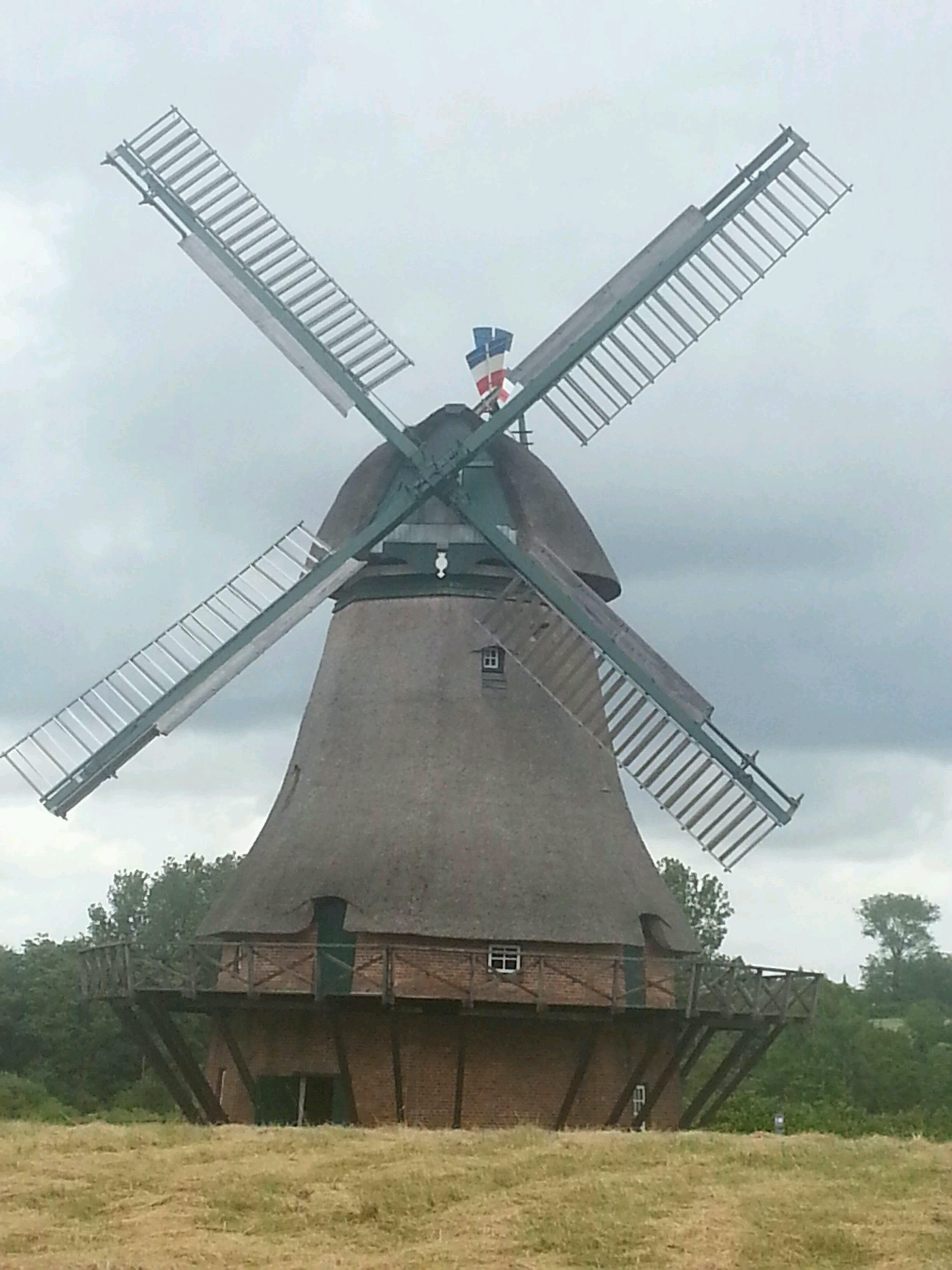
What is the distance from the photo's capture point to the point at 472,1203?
42.9 ft

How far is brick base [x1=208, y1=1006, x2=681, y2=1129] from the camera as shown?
19.7m

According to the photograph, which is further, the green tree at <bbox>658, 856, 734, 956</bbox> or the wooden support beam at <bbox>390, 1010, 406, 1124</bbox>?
the green tree at <bbox>658, 856, 734, 956</bbox>

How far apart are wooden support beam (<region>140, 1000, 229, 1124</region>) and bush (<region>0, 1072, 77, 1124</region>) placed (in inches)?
610

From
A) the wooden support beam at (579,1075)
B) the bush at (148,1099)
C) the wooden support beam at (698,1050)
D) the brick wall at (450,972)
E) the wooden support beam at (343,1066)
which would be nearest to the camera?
the wooden support beam at (343,1066)

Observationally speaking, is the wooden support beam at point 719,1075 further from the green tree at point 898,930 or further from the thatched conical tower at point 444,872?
the green tree at point 898,930

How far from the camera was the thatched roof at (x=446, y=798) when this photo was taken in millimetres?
20094

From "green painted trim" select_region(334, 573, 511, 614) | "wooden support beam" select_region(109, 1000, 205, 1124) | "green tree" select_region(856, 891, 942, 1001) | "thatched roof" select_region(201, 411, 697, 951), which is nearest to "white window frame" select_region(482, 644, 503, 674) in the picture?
"thatched roof" select_region(201, 411, 697, 951)

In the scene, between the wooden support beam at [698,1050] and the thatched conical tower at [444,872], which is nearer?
the thatched conical tower at [444,872]

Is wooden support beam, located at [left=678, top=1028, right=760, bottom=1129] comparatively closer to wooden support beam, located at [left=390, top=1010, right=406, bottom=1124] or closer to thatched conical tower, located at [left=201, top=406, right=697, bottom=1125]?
thatched conical tower, located at [left=201, top=406, right=697, bottom=1125]

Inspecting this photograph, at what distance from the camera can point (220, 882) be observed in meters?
58.9

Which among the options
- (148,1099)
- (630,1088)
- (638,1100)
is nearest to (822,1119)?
(638,1100)

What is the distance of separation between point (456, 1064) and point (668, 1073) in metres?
2.76

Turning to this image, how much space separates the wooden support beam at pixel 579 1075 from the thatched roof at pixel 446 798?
3.41 ft

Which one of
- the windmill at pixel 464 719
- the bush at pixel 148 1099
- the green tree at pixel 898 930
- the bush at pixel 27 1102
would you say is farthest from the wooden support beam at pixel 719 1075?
the green tree at pixel 898 930
